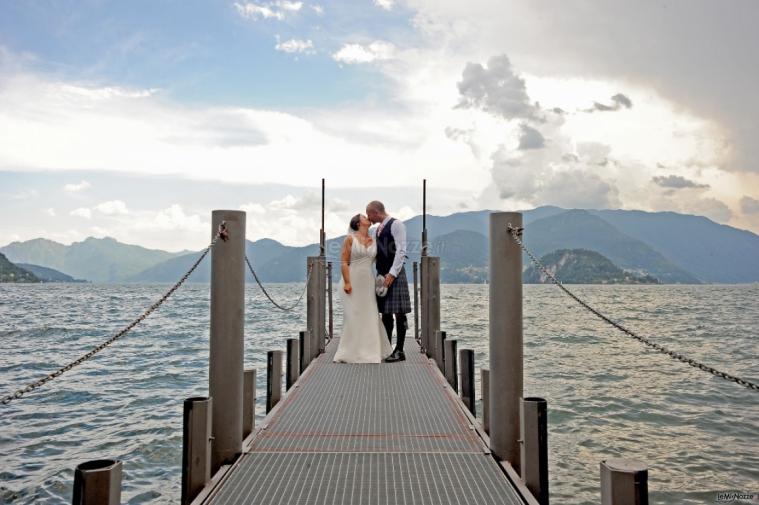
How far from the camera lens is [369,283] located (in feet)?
28.9

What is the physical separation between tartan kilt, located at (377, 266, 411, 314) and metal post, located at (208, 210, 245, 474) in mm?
4547

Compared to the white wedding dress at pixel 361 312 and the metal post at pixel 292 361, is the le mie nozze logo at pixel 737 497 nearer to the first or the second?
the white wedding dress at pixel 361 312

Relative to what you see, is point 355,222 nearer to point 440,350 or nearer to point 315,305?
point 315,305

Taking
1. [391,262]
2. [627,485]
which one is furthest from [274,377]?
[627,485]

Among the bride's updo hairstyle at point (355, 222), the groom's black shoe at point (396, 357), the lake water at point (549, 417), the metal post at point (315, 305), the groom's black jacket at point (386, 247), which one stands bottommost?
the lake water at point (549, 417)

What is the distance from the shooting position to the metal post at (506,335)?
14.4 ft

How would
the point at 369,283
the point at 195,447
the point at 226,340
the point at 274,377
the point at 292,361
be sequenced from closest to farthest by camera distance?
1. the point at 195,447
2. the point at 226,340
3. the point at 274,377
4. the point at 292,361
5. the point at 369,283

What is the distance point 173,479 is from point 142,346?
15.6 meters

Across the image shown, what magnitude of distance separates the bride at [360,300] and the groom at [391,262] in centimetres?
13

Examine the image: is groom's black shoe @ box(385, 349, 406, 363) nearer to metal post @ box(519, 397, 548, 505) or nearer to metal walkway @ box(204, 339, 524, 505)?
metal walkway @ box(204, 339, 524, 505)

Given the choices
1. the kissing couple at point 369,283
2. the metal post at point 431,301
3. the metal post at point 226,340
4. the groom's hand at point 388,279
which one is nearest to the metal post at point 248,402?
the metal post at point 226,340

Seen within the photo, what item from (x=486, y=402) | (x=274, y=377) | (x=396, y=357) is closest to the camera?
(x=486, y=402)

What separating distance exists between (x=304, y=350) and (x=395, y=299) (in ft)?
5.18

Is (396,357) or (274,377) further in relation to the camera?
(396,357)
